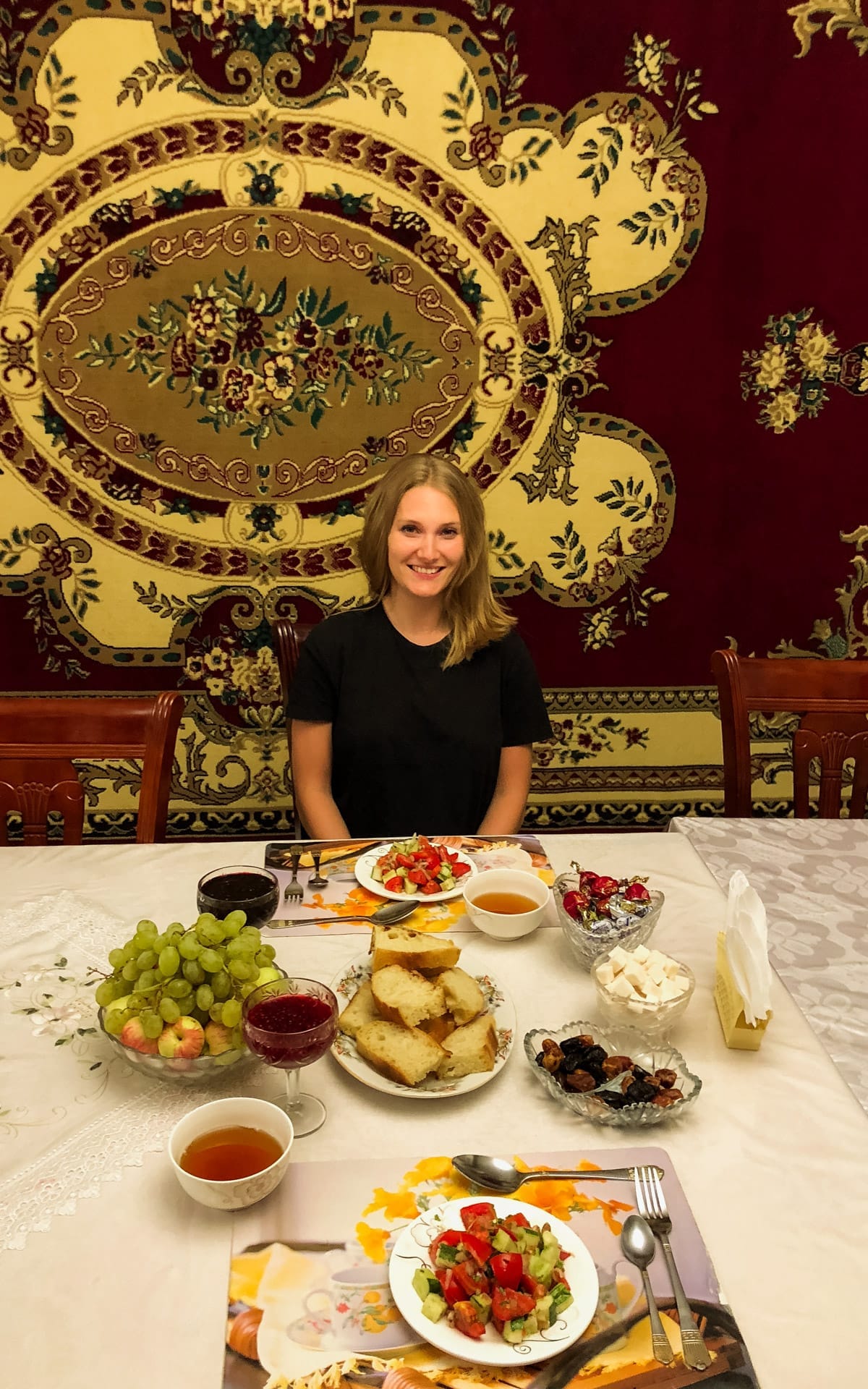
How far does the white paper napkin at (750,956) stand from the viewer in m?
1.09

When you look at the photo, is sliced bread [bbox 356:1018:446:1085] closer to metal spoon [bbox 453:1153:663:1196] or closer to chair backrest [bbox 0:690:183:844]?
metal spoon [bbox 453:1153:663:1196]

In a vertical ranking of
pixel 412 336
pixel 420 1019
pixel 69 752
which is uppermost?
pixel 412 336

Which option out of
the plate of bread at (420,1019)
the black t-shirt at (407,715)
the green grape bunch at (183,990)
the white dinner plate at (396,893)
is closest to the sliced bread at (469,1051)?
the plate of bread at (420,1019)

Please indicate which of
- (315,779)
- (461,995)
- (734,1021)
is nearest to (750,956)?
(734,1021)

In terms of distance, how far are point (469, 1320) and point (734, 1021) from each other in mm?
476

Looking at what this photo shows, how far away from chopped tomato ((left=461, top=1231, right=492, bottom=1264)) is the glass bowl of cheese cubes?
353 mm

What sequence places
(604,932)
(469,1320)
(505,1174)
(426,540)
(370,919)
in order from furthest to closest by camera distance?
(426,540), (370,919), (604,932), (505,1174), (469,1320)

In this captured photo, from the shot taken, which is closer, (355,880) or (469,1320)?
(469,1320)

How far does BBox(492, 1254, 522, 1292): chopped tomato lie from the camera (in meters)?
0.79

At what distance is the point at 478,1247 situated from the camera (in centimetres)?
81

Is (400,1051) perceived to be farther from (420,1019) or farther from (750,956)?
(750,956)

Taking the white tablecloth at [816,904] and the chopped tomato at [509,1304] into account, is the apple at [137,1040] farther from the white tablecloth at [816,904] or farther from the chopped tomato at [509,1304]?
the white tablecloth at [816,904]

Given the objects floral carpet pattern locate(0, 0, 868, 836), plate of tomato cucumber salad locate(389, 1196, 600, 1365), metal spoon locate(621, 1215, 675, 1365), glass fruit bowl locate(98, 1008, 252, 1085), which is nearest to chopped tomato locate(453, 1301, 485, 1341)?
plate of tomato cucumber salad locate(389, 1196, 600, 1365)

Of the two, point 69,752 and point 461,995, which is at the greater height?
point 69,752
